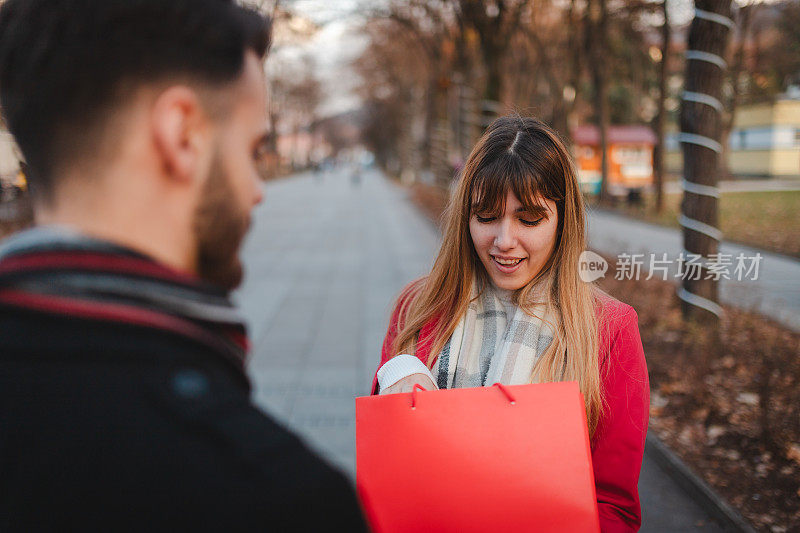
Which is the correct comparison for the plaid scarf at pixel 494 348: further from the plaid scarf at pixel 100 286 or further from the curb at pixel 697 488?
the curb at pixel 697 488

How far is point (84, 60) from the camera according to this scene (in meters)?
0.79

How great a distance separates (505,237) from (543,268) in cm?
19

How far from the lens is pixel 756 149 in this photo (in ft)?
96.8

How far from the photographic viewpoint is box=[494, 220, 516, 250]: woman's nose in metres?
1.82

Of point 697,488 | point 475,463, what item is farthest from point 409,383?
point 697,488

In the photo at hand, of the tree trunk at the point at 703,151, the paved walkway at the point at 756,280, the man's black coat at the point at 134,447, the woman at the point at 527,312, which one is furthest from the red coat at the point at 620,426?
the tree trunk at the point at 703,151

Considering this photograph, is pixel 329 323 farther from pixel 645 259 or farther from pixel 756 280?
pixel 756 280

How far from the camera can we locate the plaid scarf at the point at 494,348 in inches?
68.9

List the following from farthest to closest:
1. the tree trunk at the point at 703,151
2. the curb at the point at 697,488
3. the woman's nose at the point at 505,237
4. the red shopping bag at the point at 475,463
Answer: the tree trunk at the point at 703,151 < the curb at the point at 697,488 < the woman's nose at the point at 505,237 < the red shopping bag at the point at 475,463

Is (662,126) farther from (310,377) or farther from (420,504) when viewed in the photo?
(420,504)

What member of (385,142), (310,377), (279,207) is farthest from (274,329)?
(385,142)

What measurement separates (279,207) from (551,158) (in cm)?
2582

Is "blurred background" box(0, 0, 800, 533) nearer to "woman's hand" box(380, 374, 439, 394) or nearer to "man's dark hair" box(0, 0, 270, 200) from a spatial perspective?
"man's dark hair" box(0, 0, 270, 200)

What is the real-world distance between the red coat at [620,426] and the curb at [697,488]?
6.46ft
